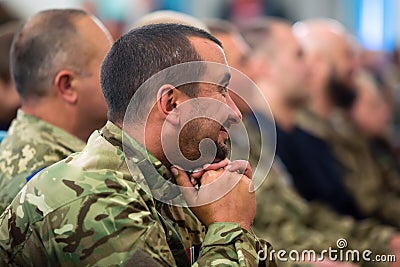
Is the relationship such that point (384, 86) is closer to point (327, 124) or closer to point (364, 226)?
point (327, 124)

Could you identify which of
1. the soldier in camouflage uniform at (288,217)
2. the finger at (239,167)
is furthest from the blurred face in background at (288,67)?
the finger at (239,167)

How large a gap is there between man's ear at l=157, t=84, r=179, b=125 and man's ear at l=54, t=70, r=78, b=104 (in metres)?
0.72

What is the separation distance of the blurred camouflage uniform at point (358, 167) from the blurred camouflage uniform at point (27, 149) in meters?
1.86

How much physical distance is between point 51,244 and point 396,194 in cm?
323

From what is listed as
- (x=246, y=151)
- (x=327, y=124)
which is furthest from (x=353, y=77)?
(x=246, y=151)

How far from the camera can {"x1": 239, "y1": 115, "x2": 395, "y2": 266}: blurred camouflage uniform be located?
308cm

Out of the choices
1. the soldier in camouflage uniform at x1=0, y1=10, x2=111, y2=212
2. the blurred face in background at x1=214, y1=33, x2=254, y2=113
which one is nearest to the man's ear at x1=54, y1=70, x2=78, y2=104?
the soldier in camouflage uniform at x1=0, y1=10, x2=111, y2=212

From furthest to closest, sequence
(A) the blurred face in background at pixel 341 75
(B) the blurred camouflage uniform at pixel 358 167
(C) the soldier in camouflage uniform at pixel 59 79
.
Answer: (A) the blurred face in background at pixel 341 75 < (B) the blurred camouflage uniform at pixel 358 167 < (C) the soldier in camouflage uniform at pixel 59 79

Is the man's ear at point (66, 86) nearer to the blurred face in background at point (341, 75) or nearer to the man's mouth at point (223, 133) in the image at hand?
the man's mouth at point (223, 133)

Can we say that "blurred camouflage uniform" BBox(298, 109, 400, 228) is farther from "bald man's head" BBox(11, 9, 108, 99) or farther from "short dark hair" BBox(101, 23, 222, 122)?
"short dark hair" BBox(101, 23, 222, 122)

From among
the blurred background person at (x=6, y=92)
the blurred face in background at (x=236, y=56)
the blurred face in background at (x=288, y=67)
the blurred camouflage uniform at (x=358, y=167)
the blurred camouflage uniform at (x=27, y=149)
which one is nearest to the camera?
the blurred camouflage uniform at (x=27, y=149)

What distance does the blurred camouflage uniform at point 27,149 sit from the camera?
2.28 m

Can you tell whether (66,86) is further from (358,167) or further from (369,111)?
(369,111)

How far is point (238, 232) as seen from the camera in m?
1.75
